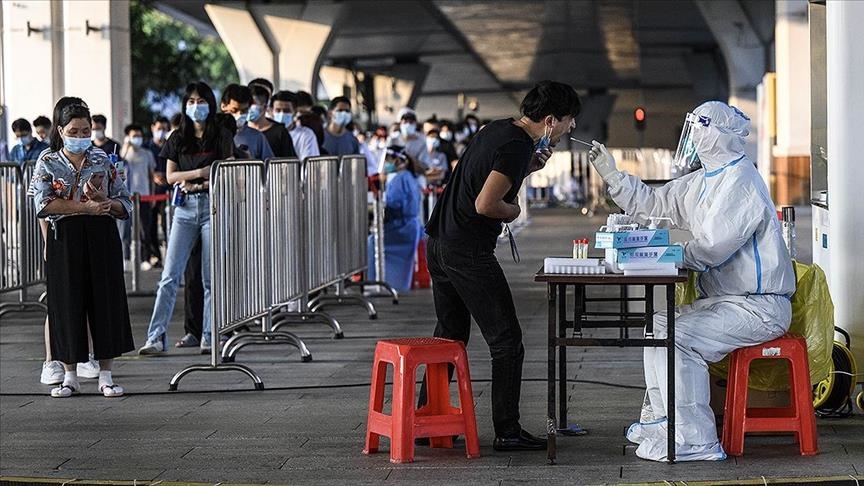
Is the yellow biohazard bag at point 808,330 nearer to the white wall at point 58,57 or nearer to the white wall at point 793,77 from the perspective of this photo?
the white wall at point 58,57

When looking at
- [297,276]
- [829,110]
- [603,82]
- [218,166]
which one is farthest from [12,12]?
[603,82]

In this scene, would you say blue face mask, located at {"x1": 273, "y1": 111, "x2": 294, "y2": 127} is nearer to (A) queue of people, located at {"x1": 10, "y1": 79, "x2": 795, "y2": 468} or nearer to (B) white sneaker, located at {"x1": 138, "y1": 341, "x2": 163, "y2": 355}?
(B) white sneaker, located at {"x1": 138, "y1": 341, "x2": 163, "y2": 355}

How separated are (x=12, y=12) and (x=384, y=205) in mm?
11226

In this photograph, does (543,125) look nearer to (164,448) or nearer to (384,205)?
(164,448)

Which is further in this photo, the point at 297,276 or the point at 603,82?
the point at 603,82

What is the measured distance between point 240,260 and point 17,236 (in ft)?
13.9

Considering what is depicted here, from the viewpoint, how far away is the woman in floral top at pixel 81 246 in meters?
9.37

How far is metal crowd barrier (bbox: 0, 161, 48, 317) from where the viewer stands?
14.0m

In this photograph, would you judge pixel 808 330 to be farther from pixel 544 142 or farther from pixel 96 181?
pixel 96 181

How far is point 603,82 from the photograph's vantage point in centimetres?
7731

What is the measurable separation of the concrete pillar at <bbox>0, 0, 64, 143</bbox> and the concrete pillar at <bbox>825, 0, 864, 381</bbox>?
18.5 m

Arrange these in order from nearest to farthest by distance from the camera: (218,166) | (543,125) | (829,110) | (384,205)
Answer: (543,125) → (829,110) → (218,166) → (384,205)

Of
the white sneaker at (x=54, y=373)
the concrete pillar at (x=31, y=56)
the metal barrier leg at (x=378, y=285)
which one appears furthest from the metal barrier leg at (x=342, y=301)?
the concrete pillar at (x=31, y=56)

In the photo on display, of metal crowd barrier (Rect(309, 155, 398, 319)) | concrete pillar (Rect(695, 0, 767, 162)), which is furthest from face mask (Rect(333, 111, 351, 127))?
concrete pillar (Rect(695, 0, 767, 162))
